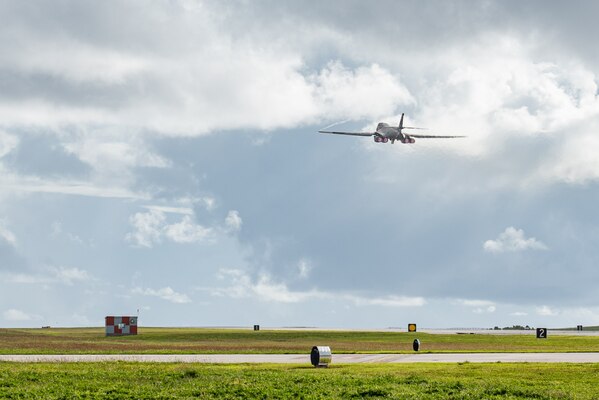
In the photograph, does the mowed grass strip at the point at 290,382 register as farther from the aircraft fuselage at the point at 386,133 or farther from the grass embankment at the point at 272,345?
the aircraft fuselage at the point at 386,133

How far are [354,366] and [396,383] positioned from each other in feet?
38.5

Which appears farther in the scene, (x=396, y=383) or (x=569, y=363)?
(x=569, y=363)

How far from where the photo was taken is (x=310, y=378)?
41.3 m

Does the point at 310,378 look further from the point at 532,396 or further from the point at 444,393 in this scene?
the point at 532,396

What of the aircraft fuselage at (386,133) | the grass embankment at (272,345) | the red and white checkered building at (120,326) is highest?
the aircraft fuselage at (386,133)

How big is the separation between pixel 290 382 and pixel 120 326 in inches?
4134

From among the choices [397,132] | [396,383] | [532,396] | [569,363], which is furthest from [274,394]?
[397,132]

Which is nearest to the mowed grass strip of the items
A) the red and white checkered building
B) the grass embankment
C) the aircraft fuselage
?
the grass embankment

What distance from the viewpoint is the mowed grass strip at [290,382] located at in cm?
3634

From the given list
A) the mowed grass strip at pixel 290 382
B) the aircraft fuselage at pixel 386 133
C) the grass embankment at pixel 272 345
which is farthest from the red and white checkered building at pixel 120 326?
the mowed grass strip at pixel 290 382

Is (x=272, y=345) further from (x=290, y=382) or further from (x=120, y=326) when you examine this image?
(x=290, y=382)

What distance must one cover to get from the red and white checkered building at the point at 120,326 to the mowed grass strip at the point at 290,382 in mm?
87030

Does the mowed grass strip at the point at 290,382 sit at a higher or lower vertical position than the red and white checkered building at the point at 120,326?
lower

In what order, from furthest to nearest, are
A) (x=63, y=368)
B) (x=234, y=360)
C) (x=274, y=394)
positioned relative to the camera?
(x=234, y=360) → (x=63, y=368) → (x=274, y=394)
